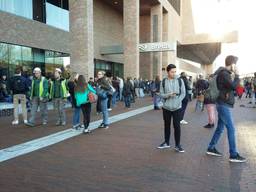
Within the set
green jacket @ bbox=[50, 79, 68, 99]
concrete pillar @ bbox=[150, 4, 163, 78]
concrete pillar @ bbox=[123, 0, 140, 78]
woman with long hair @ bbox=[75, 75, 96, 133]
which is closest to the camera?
woman with long hair @ bbox=[75, 75, 96, 133]

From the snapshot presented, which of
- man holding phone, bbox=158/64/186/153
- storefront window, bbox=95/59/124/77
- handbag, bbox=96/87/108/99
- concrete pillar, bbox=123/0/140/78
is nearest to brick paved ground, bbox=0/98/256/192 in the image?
man holding phone, bbox=158/64/186/153

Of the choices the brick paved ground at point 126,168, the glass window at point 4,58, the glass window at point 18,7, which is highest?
the glass window at point 18,7

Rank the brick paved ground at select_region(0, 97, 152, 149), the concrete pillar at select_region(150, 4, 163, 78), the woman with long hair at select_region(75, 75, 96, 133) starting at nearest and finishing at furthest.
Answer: the brick paved ground at select_region(0, 97, 152, 149), the woman with long hair at select_region(75, 75, 96, 133), the concrete pillar at select_region(150, 4, 163, 78)

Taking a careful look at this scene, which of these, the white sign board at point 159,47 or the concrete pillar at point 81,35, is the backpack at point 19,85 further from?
the white sign board at point 159,47

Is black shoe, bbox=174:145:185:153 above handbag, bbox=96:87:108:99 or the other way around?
the other way around

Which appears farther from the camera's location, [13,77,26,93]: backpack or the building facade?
the building facade

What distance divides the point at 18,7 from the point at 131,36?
11.6 meters

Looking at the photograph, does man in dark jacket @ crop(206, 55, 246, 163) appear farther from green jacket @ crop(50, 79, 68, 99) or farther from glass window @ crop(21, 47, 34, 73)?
glass window @ crop(21, 47, 34, 73)

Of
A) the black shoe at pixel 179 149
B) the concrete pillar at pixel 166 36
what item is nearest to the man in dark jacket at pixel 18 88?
the black shoe at pixel 179 149

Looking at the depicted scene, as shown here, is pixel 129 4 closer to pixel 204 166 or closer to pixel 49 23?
pixel 49 23

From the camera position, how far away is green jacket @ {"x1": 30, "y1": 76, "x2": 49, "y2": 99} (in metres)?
9.30

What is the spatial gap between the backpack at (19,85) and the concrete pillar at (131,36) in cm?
1861

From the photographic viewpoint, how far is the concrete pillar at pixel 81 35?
19283mm

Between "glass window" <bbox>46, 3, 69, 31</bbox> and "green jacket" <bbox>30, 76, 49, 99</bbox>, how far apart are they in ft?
46.4
